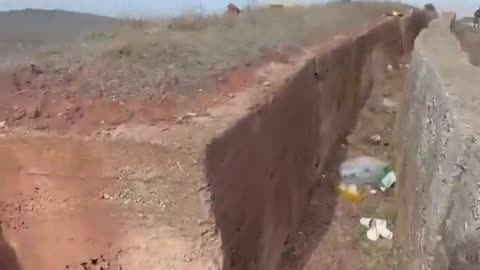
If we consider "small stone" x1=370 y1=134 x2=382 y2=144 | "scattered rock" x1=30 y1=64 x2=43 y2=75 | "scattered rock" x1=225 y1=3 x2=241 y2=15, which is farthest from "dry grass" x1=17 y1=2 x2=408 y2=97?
"small stone" x1=370 y1=134 x2=382 y2=144

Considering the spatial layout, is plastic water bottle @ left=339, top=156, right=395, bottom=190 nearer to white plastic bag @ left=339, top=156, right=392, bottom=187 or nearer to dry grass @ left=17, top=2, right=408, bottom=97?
white plastic bag @ left=339, top=156, right=392, bottom=187

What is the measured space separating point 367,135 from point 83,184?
3040 mm

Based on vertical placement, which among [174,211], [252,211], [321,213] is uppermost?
[174,211]

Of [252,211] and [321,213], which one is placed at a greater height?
[252,211]

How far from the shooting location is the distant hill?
4109mm

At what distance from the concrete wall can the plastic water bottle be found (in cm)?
66

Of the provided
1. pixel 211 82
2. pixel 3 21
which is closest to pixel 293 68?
pixel 211 82

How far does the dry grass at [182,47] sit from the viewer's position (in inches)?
96.0

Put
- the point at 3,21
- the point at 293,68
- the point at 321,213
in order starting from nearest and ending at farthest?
the point at 293,68, the point at 321,213, the point at 3,21

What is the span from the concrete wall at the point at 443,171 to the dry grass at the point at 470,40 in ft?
3.81

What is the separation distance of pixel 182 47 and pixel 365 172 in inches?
61.3

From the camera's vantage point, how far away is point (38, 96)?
2.29m

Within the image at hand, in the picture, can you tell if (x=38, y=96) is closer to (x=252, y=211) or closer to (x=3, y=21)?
(x=252, y=211)

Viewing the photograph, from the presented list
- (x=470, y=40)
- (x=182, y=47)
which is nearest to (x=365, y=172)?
(x=182, y=47)
